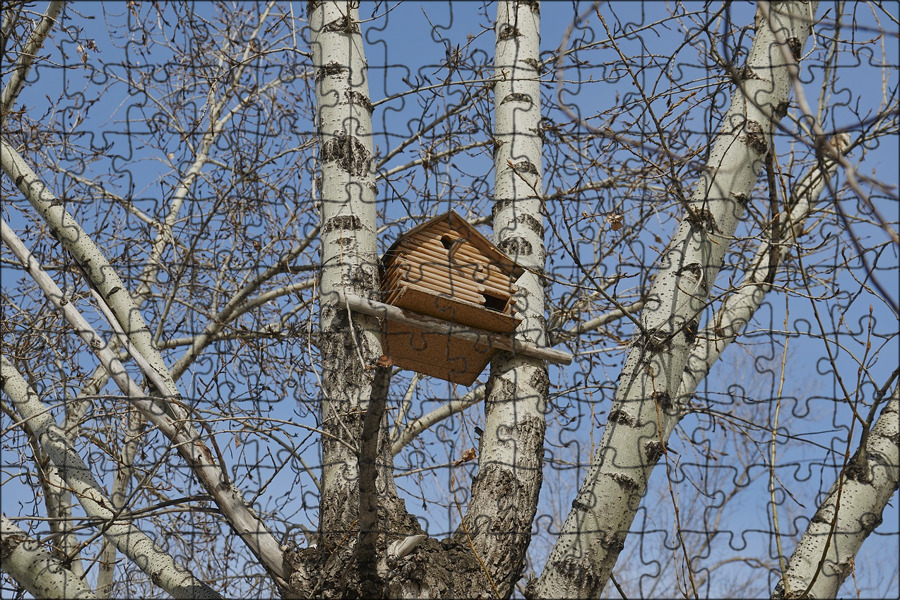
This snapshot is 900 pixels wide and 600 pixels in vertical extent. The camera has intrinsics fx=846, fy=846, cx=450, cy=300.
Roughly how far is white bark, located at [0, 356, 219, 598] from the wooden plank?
1.03 metres

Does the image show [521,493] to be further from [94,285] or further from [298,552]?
[94,285]

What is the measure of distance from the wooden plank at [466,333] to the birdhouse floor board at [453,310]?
23 millimetres

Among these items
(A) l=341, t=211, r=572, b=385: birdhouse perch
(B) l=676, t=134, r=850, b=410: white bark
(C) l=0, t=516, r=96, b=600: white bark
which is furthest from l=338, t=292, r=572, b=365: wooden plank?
(C) l=0, t=516, r=96, b=600: white bark

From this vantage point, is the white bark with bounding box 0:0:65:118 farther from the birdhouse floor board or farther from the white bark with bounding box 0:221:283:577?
the birdhouse floor board

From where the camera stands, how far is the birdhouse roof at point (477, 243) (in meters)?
3.03

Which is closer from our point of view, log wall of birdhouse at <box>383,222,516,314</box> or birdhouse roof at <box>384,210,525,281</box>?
log wall of birdhouse at <box>383,222,516,314</box>

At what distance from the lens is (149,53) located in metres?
5.06

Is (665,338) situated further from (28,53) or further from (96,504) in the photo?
(28,53)

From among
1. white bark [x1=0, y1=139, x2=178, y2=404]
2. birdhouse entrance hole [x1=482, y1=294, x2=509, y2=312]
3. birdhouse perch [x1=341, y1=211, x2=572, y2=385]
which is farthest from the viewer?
white bark [x1=0, y1=139, x2=178, y2=404]

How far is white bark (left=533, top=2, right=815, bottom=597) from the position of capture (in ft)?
8.14

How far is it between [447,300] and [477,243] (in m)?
0.29

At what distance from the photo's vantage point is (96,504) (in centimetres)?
309

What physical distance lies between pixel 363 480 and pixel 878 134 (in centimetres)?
255

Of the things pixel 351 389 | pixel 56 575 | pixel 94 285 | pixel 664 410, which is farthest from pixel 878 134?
pixel 56 575
